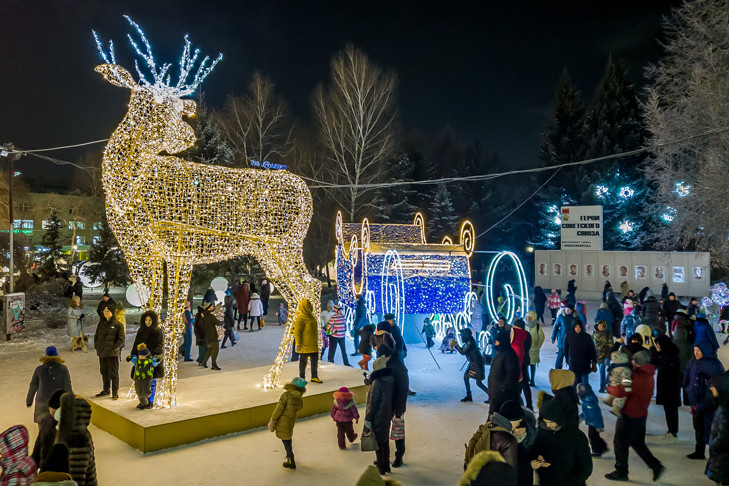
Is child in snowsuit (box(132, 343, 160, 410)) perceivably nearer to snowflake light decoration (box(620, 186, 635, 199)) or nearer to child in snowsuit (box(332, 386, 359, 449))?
child in snowsuit (box(332, 386, 359, 449))

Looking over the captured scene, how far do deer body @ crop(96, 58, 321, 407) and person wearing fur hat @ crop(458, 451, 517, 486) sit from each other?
5.40m

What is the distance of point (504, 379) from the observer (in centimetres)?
619

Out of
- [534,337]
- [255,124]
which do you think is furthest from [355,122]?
[534,337]

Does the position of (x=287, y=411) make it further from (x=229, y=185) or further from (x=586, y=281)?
(x=586, y=281)

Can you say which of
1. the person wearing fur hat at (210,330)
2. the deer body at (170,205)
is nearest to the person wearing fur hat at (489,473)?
the deer body at (170,205)

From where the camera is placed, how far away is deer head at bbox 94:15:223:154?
7.00m

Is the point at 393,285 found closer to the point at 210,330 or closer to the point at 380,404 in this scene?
the point at 210,330

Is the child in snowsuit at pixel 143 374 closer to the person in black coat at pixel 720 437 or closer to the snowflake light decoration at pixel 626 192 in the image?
the person in black coat at pixel 720 437

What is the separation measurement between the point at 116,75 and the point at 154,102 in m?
0.54

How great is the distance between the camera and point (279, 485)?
5.29 meters

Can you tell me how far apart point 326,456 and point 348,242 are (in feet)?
30.5

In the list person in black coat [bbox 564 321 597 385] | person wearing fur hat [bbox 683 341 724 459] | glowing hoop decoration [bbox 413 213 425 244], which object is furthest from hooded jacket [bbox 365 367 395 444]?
glowing hoop decoration [bbox 413 213 425 244]

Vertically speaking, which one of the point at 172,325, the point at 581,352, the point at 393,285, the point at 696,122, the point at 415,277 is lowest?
the point at 581,352

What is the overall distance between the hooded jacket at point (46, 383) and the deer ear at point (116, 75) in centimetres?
349
